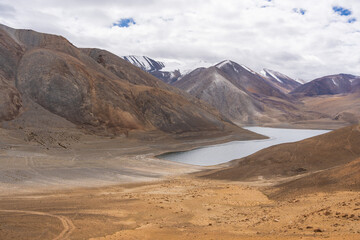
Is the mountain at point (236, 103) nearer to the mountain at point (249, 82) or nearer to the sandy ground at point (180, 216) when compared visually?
the mountain at point (249, 82)

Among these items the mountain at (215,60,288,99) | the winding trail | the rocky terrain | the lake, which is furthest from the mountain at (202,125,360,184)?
the mountain at (215,60,288,99)

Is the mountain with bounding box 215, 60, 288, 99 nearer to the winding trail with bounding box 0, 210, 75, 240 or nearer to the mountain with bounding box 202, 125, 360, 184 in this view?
the mountain with bounding box 202, 125, 360, 184

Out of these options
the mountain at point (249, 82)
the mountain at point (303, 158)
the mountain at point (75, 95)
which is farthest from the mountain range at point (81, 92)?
the mountain at point (249, 82)

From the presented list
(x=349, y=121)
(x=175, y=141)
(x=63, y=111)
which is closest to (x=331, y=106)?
(x=349, y=121)

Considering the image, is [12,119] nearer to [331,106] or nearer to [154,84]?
[154,84]

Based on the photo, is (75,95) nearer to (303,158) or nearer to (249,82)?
(303,158)
